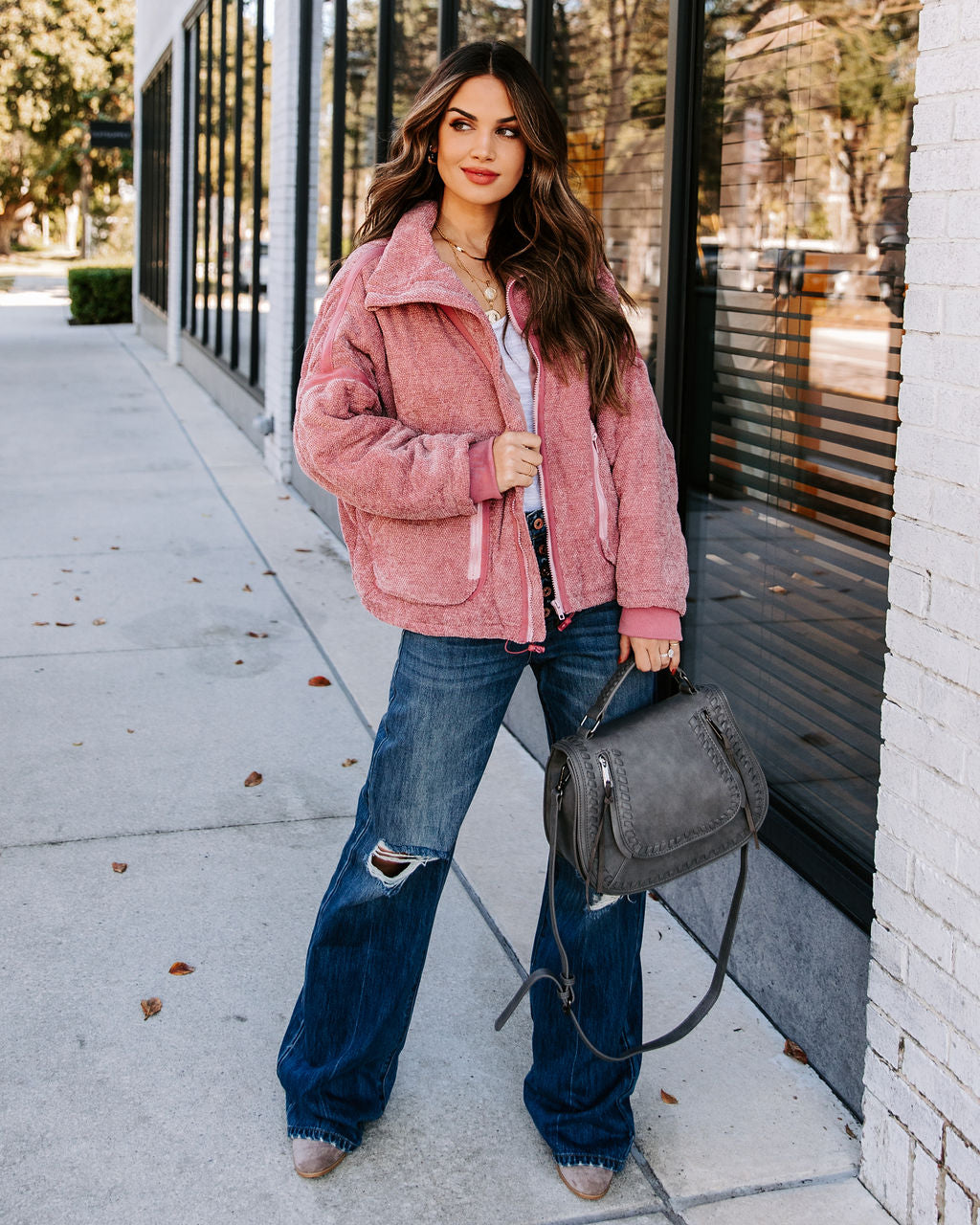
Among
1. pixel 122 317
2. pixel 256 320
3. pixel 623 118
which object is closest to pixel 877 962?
pixel 623 118

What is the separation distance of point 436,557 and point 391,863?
560 millimetres

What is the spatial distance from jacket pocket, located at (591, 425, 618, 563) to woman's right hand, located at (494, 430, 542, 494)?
0.56 feet

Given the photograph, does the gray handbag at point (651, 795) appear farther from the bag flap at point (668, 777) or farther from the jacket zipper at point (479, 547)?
the jacket zipper at point (479, 547)

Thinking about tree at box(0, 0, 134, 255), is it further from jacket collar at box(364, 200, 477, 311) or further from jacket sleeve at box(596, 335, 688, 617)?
jacket sleeve at box(596, 335, 688, 617)

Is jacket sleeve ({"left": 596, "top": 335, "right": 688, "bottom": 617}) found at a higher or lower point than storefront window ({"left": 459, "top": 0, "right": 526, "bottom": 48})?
lower

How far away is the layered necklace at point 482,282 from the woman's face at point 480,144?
9 cm

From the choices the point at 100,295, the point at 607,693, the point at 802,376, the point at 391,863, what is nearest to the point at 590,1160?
the point at 391,863

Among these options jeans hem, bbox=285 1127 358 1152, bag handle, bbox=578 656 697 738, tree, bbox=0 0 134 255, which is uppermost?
tree, bbox=0 0 134 255

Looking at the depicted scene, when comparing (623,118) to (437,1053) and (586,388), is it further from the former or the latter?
(437,1053)

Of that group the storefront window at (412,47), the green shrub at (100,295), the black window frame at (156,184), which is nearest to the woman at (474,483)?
the storefront window at (412,47)

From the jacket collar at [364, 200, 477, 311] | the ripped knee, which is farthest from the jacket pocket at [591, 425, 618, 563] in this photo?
the ripped knee

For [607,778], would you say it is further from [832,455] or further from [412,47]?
[412,47]

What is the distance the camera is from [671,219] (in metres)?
3.83

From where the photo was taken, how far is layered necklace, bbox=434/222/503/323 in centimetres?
253
